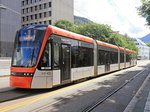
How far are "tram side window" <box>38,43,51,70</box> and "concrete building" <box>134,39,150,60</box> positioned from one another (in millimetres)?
127510

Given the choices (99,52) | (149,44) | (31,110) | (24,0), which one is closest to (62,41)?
(31,110)

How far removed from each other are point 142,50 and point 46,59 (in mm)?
135954

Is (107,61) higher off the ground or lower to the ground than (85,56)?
lower

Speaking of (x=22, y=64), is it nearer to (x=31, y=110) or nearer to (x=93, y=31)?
(x=31, y=110)

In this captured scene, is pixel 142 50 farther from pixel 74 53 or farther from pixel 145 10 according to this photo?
pixel 74 53

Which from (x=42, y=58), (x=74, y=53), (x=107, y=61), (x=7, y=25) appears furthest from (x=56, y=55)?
(x=7, y=25)

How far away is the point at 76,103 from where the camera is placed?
6672 mm

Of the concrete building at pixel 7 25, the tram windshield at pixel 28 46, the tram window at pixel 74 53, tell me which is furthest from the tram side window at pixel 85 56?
the concrete building at pixel 7 25

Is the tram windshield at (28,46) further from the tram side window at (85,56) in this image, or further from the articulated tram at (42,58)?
the tram side window at (85,56)

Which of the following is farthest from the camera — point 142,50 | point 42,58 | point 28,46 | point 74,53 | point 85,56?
point 142,50

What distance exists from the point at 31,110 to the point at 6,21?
152 feet

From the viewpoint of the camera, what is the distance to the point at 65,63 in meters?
9.76

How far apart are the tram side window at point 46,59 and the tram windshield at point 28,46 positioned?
30 centimetres

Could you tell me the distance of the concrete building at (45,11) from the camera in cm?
6538
